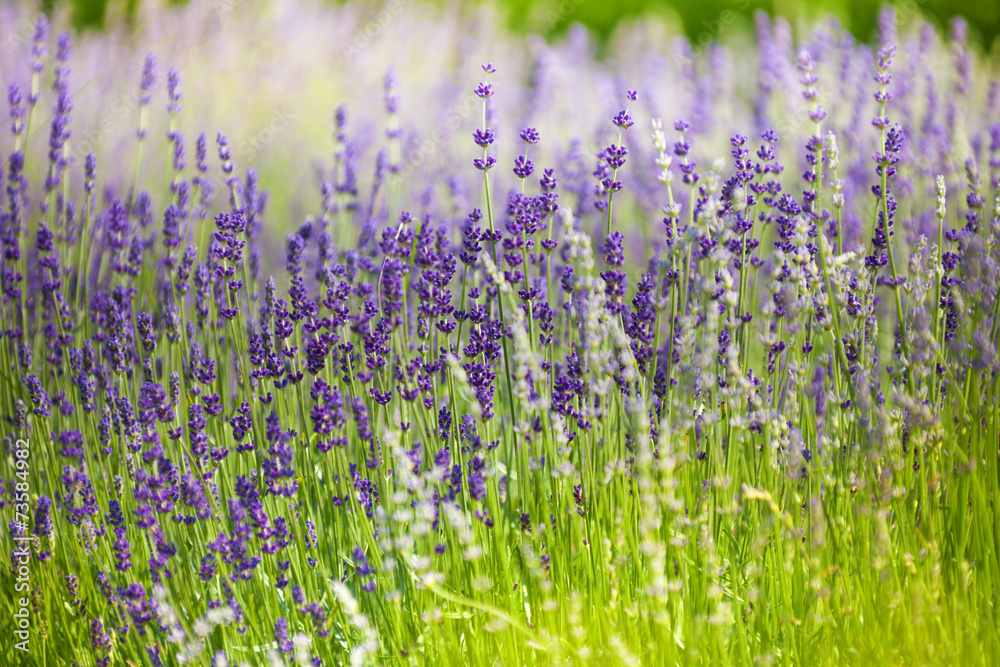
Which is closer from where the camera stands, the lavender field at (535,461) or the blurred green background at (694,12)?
the lavender field at (535,461)

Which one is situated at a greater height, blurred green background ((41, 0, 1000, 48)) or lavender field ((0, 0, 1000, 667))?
blurred green background ((41, 0, 1000, 48))

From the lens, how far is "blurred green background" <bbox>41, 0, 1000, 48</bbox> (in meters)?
8.63

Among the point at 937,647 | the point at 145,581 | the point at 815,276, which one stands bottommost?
the point at 937,647

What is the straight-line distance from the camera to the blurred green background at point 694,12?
28.3ft

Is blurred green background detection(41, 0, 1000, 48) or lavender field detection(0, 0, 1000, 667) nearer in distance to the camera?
lavender field detection(0, 0, 1000, 667)

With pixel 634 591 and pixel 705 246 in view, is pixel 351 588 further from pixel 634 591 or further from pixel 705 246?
pixel 705 246

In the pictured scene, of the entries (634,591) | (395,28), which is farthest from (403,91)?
(634,591)

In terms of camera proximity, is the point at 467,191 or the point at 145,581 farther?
the point at 467,191

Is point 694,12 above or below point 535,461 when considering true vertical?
above

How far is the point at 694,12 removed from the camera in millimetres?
11914

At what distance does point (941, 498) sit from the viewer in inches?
77.0

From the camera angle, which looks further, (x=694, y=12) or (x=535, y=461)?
(x=694, y=12)

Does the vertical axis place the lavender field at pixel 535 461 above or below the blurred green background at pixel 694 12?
below

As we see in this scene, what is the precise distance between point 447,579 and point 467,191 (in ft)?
11.6
